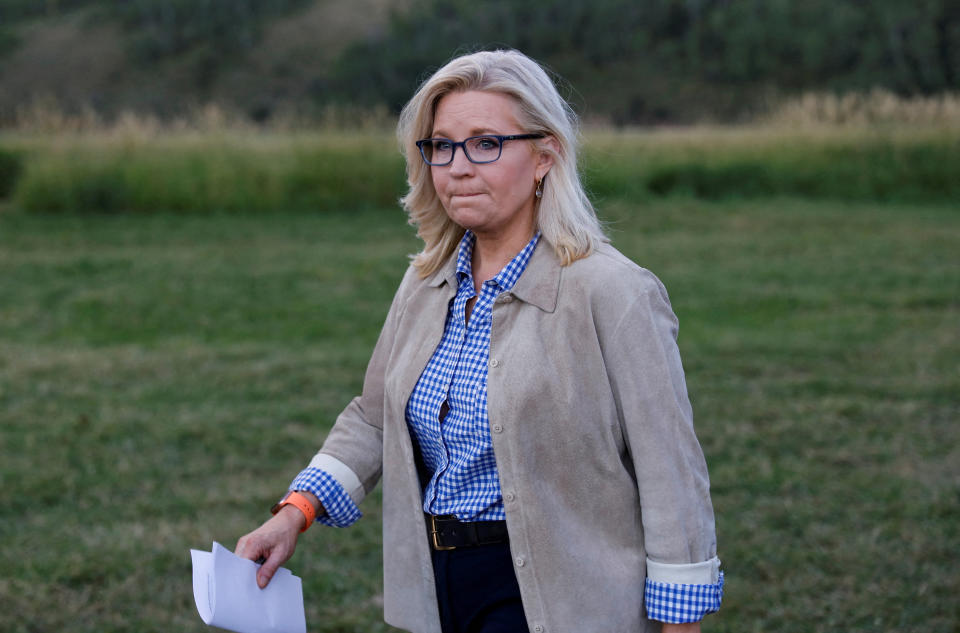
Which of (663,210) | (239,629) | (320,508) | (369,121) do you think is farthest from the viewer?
(369,121)

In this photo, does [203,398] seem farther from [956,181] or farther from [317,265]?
[956,181]

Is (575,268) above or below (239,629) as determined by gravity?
above

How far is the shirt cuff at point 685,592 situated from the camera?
191 cm

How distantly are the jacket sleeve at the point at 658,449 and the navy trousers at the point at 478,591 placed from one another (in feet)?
0.97

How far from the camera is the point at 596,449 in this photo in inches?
77.7

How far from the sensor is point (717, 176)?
18266 millimetres

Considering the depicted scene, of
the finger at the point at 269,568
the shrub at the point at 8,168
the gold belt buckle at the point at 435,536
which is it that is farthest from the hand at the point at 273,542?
the shrub at the point at 8,168

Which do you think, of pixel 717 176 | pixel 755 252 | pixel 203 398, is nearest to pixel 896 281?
pixel 755 252

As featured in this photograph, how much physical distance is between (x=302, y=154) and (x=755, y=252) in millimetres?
7274

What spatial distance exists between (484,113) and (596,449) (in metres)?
0.66

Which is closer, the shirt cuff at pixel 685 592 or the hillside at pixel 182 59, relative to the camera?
the shirt cuff at pixel 685 592

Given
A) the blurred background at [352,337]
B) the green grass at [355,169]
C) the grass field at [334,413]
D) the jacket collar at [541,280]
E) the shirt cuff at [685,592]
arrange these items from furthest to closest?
the green grass at [355,169]
the blurred background at [352,337]
the grass field at [334,413]
the jacket collar at [541,280]
the shirt cuff at [685,592]

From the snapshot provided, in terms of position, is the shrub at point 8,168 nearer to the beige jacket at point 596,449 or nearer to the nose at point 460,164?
the nose at point 460,164

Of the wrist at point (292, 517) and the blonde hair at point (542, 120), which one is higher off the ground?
the blonde hair at point (542, 120)
